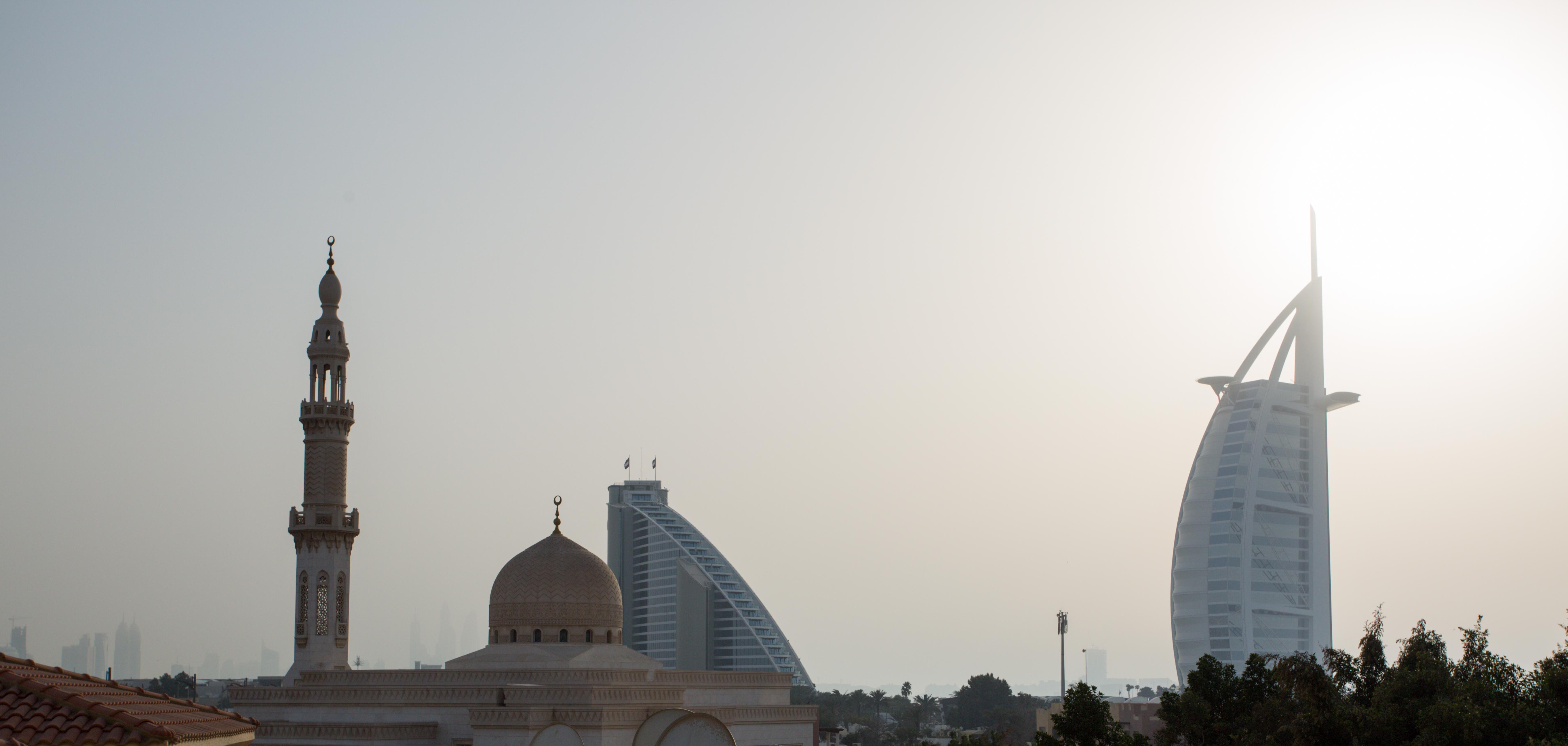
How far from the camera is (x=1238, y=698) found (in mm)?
35594

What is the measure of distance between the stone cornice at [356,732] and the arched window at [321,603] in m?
3.72

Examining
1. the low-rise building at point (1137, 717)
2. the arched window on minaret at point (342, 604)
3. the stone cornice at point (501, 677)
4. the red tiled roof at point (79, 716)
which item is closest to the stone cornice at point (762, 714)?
the stone cornice at point (501, 677)

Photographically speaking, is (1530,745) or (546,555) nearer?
(1530,745)

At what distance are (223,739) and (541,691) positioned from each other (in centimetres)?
1998

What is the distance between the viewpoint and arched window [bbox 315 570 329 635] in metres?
39.8

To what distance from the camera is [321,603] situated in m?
39.8

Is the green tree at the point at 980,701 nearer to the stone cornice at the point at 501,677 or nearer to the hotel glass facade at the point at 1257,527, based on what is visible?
the hotel glass facade at the point at 1257,527

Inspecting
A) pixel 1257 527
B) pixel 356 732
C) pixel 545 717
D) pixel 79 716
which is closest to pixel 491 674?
pixel 545 717

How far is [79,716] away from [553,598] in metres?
25.7

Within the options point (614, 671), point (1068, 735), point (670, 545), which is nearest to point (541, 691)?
point (614, 671)

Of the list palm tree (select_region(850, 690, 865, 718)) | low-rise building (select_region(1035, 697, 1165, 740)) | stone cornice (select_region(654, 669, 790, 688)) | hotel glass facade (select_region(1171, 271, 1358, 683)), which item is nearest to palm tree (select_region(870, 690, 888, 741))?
palm tree (select_region(850, 690, 865, 718))

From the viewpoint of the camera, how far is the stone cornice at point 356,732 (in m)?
35.1

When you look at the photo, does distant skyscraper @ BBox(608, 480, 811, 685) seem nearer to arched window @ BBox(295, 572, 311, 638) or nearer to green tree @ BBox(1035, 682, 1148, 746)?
arched window @ BBox(295, 572, 311, 638)

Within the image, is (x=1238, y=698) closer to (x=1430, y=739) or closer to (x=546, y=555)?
(x=1430, y=739)
